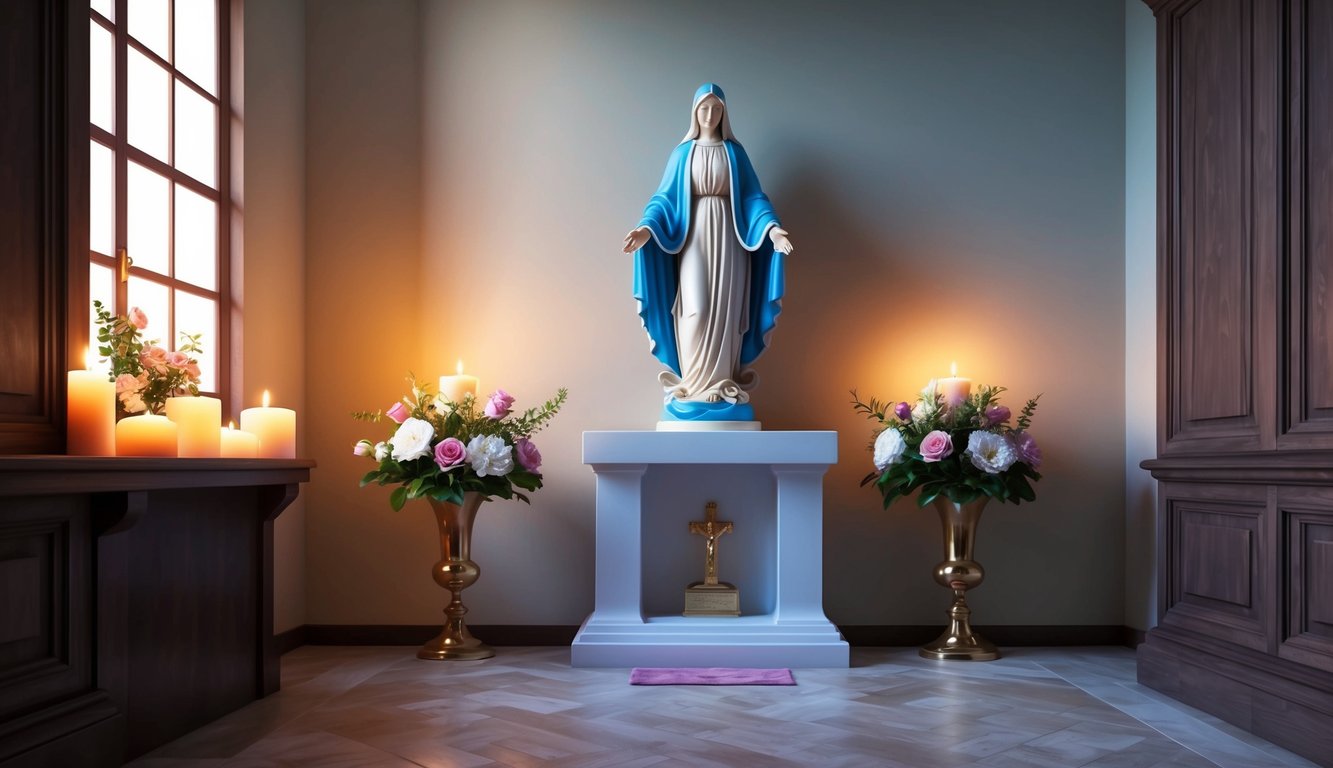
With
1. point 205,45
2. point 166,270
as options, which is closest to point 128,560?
point 166,270

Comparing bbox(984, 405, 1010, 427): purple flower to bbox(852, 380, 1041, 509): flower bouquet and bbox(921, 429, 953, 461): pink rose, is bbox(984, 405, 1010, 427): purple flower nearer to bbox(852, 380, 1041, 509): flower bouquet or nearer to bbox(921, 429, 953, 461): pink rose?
bbox(852, 380, 1041, 509): flower bouquet

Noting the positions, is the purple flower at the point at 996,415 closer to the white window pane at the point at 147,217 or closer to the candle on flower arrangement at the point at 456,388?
the candle on flower arrangement at the point at 456,388

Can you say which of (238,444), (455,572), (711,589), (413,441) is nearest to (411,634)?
(455,572)

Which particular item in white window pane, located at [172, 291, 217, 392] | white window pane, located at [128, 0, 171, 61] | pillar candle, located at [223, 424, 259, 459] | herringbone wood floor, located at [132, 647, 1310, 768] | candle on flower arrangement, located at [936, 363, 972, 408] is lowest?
herringbone wood floor, located at [132, 647, 1310, 768]

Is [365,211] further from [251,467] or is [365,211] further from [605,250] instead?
[251,467]

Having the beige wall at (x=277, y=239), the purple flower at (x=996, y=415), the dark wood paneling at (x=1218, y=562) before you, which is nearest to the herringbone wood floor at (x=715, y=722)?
the dark wood paneling at (x=1218, y=562)

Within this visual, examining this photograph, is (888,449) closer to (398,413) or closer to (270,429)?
(398,413)

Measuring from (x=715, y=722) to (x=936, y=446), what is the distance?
5.12ft

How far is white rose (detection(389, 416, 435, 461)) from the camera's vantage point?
13.7 ft

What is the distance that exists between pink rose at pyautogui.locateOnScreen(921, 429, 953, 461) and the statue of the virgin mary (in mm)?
702

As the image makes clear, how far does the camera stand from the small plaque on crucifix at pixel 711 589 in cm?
443

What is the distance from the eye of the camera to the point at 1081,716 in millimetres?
3355

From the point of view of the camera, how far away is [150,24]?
3801 millimetres

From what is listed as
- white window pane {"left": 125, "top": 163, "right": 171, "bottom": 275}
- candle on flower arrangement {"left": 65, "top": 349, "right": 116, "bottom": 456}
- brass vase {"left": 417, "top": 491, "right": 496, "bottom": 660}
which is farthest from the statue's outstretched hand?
candle on flower arrangement {"left": 65, "top": 349, "right": 116, "bottom": 456}
